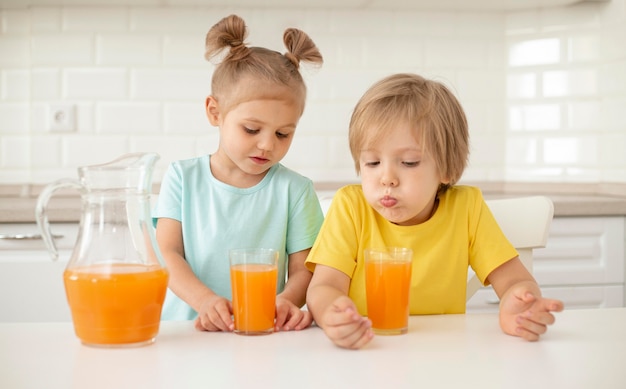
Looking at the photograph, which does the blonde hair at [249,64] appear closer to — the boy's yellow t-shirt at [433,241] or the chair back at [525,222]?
the boy's yellow t-shirt at [433,241]

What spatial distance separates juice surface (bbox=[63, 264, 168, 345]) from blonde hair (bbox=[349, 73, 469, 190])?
0.49 metres

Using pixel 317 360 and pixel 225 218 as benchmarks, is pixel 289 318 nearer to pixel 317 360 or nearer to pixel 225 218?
pixel 317 360

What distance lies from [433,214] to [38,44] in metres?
1.99

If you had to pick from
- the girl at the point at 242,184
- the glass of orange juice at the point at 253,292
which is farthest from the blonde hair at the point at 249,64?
the glass of orange juice at the point at 253,292

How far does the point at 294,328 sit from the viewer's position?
3.57ft

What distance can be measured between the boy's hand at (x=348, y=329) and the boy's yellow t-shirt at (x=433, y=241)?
1.24ft

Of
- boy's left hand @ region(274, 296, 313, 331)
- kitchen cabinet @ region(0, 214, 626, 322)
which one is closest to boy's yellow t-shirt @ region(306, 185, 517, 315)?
boy's left hand @ region(274, 296, 313, 331)

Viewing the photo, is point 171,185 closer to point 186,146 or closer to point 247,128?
point 247,128

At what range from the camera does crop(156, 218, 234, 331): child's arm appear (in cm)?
107

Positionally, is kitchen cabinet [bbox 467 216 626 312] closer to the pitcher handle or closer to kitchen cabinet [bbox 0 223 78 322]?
kitchen cabinet [bbox 0 223 78 322]

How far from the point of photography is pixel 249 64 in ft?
4.72

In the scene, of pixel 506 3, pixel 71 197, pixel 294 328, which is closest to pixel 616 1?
pixel 506 3

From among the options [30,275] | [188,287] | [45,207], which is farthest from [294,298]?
[30,275]

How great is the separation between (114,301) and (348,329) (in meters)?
0.29
